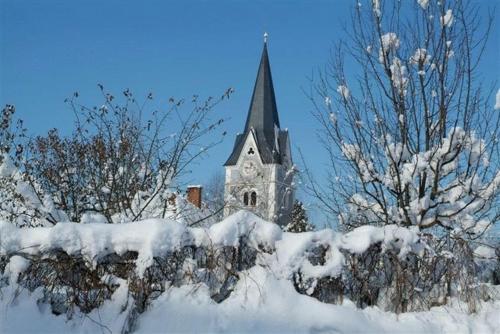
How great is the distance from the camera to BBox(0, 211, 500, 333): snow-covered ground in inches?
167

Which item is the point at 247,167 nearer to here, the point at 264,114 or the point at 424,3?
the point at 264,114

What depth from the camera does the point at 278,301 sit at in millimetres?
4320

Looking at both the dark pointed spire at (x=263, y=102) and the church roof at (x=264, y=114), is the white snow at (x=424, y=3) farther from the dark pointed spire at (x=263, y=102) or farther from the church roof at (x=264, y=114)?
the dark pointed spire at (x=263, y=102)

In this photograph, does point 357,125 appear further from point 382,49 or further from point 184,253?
point 184,253

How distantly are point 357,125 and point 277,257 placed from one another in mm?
3314

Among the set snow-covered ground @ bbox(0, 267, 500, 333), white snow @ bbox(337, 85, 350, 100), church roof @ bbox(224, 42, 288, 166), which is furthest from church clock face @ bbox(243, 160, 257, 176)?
snow-covered ground @ bbox(0, 267, 500, 333)

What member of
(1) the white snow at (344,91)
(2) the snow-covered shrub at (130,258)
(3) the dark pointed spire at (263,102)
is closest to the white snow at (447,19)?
(1) the white snow at (344,91)

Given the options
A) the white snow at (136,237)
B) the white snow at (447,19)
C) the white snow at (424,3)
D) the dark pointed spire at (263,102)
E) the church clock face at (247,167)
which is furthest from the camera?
the dark pointed spire at (263,102)

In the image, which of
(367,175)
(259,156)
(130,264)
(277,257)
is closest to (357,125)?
(367,175)

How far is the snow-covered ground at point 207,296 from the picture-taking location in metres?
4.23

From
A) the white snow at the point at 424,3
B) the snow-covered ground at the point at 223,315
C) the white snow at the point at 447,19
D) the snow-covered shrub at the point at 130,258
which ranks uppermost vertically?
the white snow at the point at 424,3

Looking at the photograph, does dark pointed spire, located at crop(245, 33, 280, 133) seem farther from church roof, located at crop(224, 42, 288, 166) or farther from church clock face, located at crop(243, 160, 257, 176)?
church clock face, located at crop(243, 160, 257, 176)

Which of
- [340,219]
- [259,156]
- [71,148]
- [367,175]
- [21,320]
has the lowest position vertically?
[21,320]

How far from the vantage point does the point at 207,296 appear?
4371 mm
